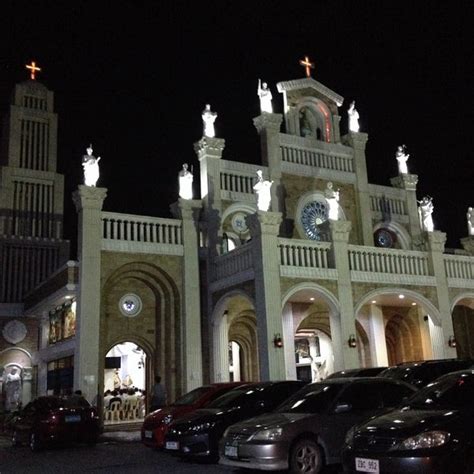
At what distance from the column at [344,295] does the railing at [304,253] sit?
404mm

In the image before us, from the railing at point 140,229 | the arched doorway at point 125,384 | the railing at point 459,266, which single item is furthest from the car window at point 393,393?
the railing at point 459,266

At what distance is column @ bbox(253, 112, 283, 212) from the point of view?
86.9 feet

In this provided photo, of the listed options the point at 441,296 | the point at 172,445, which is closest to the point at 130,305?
the point at 172,445

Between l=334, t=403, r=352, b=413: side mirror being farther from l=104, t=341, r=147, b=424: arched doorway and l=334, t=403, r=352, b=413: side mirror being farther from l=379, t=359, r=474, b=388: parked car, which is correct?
l=104, t=341, r=147, b=424: arched doorway

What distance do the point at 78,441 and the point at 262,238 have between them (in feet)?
30.0

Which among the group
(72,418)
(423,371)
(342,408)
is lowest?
(72,418)

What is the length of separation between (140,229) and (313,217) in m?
8.43

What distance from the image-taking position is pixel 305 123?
2962 cm

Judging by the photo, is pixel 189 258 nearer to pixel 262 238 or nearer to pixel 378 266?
pixel 262 238

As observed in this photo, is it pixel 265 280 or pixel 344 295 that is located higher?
pixel 265 280

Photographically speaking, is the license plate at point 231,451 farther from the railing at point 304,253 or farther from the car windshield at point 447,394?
the railing at point 304,253

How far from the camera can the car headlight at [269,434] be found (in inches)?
372

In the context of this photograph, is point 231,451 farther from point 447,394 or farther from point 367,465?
point 447,394

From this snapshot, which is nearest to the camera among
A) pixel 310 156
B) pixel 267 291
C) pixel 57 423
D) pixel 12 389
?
pixel 57 423
